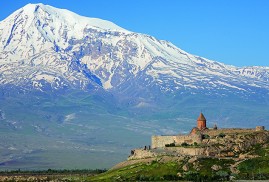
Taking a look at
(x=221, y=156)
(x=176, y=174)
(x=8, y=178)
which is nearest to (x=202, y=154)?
(x=221, y=156)

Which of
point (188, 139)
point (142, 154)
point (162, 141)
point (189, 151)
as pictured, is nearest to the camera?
point (189, 151)

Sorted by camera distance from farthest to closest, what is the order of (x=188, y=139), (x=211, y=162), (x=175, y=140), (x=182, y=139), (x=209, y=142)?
(x=175, y=140)
(x=182, y=139)
(x=188, y=139)
(x=209, y=142)
(x=211, y=162)

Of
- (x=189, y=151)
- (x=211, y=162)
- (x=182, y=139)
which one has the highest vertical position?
(x=182, y=139)

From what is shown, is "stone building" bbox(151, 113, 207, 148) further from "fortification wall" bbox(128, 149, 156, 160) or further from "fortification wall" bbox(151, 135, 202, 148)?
"fortification wall" bbox(128, 149, 156, 160)

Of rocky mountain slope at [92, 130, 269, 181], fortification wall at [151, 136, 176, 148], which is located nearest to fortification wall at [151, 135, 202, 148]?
fortification wall at [151, 136, 176, 148]

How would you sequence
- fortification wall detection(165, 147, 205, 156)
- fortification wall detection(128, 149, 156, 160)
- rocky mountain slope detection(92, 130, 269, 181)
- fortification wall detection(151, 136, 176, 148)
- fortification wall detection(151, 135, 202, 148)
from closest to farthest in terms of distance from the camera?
1. rocky mountain slope detection(92, 130, 269, 181)
2. fortification wall detection(165, 147, 205, 156)
3. fortification wall detection(128, 149, 156, 160)
4. fortification wall detection(151, 135, 202, 148)
5. fortification wall detection(151, 136, 176, 148)

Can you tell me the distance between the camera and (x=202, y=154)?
9988 centimetres

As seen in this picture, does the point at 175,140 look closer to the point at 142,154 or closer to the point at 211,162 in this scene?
the point at 142,154

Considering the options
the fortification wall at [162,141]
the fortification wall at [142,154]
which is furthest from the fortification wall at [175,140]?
the fortification wall at [142,154]

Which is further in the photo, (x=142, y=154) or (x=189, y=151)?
(x=142, y=154)

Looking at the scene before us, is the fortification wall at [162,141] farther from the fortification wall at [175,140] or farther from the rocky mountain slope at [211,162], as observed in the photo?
the rocky mountain slope at [211,162]

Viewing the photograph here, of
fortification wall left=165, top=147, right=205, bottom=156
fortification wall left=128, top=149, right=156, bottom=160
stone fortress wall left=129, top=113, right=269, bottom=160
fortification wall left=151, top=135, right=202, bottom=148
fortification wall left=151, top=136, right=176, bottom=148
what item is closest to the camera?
fortification wall left=165, top=147, right=205, bottom=156

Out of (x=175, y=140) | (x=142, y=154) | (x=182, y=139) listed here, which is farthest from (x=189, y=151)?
(x=175, y=140)

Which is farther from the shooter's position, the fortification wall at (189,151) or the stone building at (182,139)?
the stone building at (182,139)
